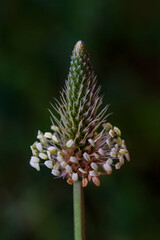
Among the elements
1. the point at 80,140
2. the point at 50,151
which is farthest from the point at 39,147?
the point at 80,140

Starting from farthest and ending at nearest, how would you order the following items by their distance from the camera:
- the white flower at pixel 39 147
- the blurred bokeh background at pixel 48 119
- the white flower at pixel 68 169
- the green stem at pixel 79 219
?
the blurred bokeh background at pixel 48 119, the white flower at pixel 39 147, the white flower at pixel 68 169, the green stem at pixel 79 219

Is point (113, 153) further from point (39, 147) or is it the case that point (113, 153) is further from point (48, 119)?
point (48, 119)

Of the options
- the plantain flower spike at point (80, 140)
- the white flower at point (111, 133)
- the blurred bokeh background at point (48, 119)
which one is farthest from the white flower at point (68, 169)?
the blurred bokeh background at point (48, 119)

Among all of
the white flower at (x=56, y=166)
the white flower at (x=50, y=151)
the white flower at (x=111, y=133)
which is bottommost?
the white flower at (x=56, y=166)

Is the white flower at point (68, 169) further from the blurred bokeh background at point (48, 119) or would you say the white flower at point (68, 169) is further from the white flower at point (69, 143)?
the blurred bokeh background at point (48, 119)
